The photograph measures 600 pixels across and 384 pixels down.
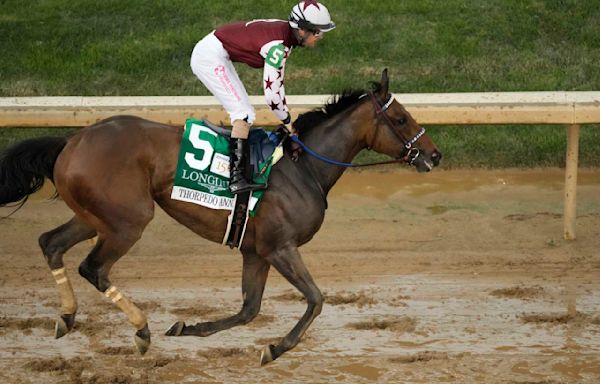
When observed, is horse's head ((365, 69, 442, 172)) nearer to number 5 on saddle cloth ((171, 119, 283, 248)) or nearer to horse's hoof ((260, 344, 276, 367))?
number 5 on saddle cloth ((171, 119, 283, 248))

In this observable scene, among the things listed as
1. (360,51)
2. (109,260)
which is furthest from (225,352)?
(360,51)

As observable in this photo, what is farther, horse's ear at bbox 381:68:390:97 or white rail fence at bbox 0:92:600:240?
white rail fence at bbox 0:92:600:240

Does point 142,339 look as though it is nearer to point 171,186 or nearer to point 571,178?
point 171,186

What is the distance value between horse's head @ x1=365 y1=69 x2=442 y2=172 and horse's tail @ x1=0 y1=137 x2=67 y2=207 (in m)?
1.83

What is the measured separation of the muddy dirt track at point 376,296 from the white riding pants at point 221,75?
1.50 meters

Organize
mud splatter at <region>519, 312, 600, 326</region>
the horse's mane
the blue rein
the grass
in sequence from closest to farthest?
1. the blue rein
2. the horse's mane
3. mud splatter at <region>519, 312, 600, 326</region>
4. the grass

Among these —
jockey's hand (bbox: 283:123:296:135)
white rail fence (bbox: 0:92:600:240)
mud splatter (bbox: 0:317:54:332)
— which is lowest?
mud splatter (bbox: 0:317:54:332)

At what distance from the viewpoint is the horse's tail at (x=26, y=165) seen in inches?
282

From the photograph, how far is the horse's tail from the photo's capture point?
7168 mm

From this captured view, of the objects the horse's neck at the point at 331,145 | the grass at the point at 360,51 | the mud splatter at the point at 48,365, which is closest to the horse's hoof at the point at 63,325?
the mud splatter at the point at 48,365

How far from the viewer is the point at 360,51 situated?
13055mm

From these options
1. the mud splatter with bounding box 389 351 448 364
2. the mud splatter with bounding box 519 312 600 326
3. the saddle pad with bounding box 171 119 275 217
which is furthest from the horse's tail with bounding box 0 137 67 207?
the mud splatter with bounding box 519 312 600 326

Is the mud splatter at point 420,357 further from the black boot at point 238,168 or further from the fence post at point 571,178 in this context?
the fence post at point 571,178

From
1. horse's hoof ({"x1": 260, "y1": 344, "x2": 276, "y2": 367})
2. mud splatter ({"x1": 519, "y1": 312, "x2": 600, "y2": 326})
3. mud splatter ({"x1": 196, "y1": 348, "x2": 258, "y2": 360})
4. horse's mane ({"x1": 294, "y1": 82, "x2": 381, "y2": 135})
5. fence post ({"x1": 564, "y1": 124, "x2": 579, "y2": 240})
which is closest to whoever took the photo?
horse's hoof ({"x1": 260, "y1": 344, "x2": 276, "y2": 367})
